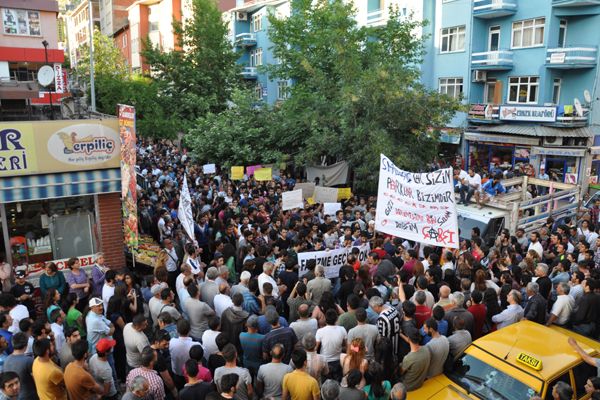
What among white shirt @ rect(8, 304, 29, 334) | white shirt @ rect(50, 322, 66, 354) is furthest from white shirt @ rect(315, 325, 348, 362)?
white shirt @ rect(8, 304, 29, 334)

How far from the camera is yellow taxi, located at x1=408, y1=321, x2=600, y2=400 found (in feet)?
A: 18.0

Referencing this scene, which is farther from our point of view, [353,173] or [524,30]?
[524,30]

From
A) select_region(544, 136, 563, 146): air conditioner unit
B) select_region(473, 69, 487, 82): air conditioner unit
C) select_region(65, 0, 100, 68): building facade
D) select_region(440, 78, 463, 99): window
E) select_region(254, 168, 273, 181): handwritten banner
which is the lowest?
select_region(254, 168, 273, 181): handwritten banner

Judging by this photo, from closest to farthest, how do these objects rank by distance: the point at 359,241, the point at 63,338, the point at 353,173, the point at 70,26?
the point at 63,338, the point at 359,241, the point at 353,173, the point at 70,26

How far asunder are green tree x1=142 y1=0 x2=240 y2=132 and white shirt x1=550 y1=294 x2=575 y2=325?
22.1 metres

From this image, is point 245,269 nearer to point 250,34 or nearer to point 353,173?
point 353,173

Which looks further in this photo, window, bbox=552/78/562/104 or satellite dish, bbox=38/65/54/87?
window, bbox=552/78/562/104

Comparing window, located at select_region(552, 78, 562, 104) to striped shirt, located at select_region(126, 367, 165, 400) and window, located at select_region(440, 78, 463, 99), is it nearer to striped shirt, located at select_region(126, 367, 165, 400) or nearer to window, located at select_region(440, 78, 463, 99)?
window, located at select_region(440, 78, 463, 99)

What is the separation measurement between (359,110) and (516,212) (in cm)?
730

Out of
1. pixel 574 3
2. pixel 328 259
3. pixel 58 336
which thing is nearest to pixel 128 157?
pixel 58 336

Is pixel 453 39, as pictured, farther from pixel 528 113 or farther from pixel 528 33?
pixel 528 113

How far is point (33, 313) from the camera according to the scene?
7660 mm

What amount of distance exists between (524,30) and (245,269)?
24.6m

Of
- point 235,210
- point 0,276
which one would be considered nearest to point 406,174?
point 235,210
